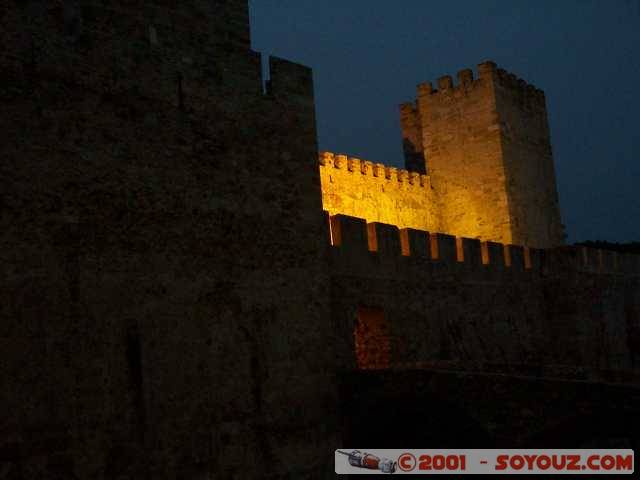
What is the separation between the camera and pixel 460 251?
44.7 ft

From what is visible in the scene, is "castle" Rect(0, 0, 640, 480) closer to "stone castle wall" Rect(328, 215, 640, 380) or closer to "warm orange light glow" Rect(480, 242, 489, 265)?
"stone castle wall" Rect(328, 215, 640, 380)

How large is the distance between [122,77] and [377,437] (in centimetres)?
580

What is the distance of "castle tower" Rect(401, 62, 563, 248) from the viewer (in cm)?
2070

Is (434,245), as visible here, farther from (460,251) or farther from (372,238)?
(372,238)

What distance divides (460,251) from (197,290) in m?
6.41

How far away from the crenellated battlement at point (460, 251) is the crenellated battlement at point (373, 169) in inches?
237

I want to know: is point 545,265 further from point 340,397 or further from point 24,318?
point 24,318

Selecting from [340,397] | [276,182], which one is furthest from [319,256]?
[340,397]

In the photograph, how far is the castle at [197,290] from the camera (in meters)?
7.30

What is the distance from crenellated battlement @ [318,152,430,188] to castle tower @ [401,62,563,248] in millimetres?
667

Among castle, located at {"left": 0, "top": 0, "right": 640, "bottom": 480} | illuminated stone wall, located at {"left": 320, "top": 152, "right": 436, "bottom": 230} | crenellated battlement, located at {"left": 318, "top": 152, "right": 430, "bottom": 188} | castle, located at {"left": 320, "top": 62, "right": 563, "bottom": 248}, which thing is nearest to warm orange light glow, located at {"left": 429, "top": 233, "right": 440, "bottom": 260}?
castle, located at {"left": 0, "top": 0, "right": 640, "bottom": 480}

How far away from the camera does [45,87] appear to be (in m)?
7.66

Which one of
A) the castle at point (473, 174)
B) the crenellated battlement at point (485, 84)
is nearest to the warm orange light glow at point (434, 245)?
the castle at point (473, 174)

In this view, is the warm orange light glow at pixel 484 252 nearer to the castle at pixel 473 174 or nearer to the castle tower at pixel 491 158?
the castle at pixel 473 174
